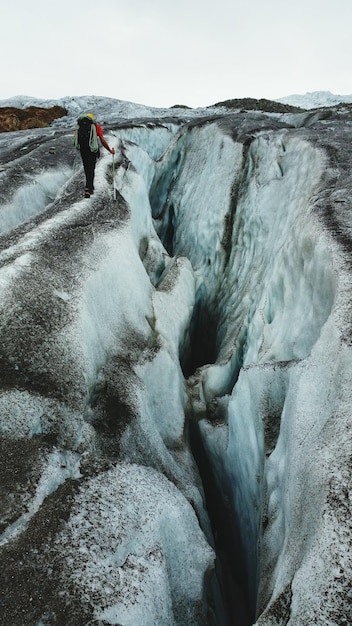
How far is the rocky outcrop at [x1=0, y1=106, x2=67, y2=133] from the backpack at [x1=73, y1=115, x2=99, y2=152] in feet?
68.7

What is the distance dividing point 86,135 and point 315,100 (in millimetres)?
26403

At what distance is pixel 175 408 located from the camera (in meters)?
6.39

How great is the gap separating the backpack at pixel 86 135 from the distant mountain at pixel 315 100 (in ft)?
73.7

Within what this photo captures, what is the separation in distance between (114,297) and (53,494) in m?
3.12

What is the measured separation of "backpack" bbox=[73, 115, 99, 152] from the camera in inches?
287

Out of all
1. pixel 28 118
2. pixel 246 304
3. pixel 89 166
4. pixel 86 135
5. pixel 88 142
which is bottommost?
pixel 246 304

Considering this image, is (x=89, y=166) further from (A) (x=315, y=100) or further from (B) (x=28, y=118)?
(A) (x=315, y=100)

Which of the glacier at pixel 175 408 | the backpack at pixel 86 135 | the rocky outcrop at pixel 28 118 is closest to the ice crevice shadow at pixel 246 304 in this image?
the glacier at pixel 175 408

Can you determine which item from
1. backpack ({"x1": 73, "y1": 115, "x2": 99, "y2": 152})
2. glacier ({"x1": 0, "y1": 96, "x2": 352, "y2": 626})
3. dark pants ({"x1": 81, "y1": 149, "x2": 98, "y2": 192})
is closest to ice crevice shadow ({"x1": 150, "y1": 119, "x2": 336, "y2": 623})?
glacier ({"x1": 0, "y1": 96, "x2": 352, "y2": 626})

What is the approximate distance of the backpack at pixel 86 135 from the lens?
7.30 m

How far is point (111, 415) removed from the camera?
497cm

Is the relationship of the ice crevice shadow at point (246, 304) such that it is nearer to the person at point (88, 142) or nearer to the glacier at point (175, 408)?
the glacier at point (175, 408)

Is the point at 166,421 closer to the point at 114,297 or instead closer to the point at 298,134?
the point at 114,297

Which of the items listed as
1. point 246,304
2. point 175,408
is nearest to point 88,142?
point 246,304
